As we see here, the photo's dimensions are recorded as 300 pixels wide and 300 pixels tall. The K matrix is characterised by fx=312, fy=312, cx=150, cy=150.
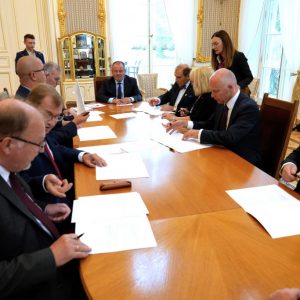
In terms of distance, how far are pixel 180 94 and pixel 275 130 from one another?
1.56m

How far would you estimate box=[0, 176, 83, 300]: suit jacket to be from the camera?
0.87m

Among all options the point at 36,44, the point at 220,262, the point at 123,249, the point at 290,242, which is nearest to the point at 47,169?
the point at 123,249

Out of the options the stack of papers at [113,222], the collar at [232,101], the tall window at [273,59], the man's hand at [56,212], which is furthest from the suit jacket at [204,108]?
the tall window at [273,59]

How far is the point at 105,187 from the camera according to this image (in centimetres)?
145

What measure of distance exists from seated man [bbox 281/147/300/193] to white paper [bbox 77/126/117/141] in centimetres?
125

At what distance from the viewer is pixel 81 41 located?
576cm

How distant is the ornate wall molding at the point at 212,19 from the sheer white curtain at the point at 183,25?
14 centimetres

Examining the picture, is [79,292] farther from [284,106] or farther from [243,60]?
[243,60]

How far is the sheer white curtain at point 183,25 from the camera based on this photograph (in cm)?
614

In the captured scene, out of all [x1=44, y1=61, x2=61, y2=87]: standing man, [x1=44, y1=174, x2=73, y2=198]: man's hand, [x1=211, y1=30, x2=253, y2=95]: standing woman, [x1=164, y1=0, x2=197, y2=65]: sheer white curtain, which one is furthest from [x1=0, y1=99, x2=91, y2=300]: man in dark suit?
[x1=164, y1=0, x2=197, y2=65]: sheer white curtain

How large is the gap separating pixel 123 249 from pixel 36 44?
5.59 m

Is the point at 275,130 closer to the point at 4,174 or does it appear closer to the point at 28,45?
the point at 4,174

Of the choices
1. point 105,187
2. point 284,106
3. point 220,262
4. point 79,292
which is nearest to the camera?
point 220,262

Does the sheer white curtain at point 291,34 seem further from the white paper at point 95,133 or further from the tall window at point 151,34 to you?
the white paper at point 95,133
